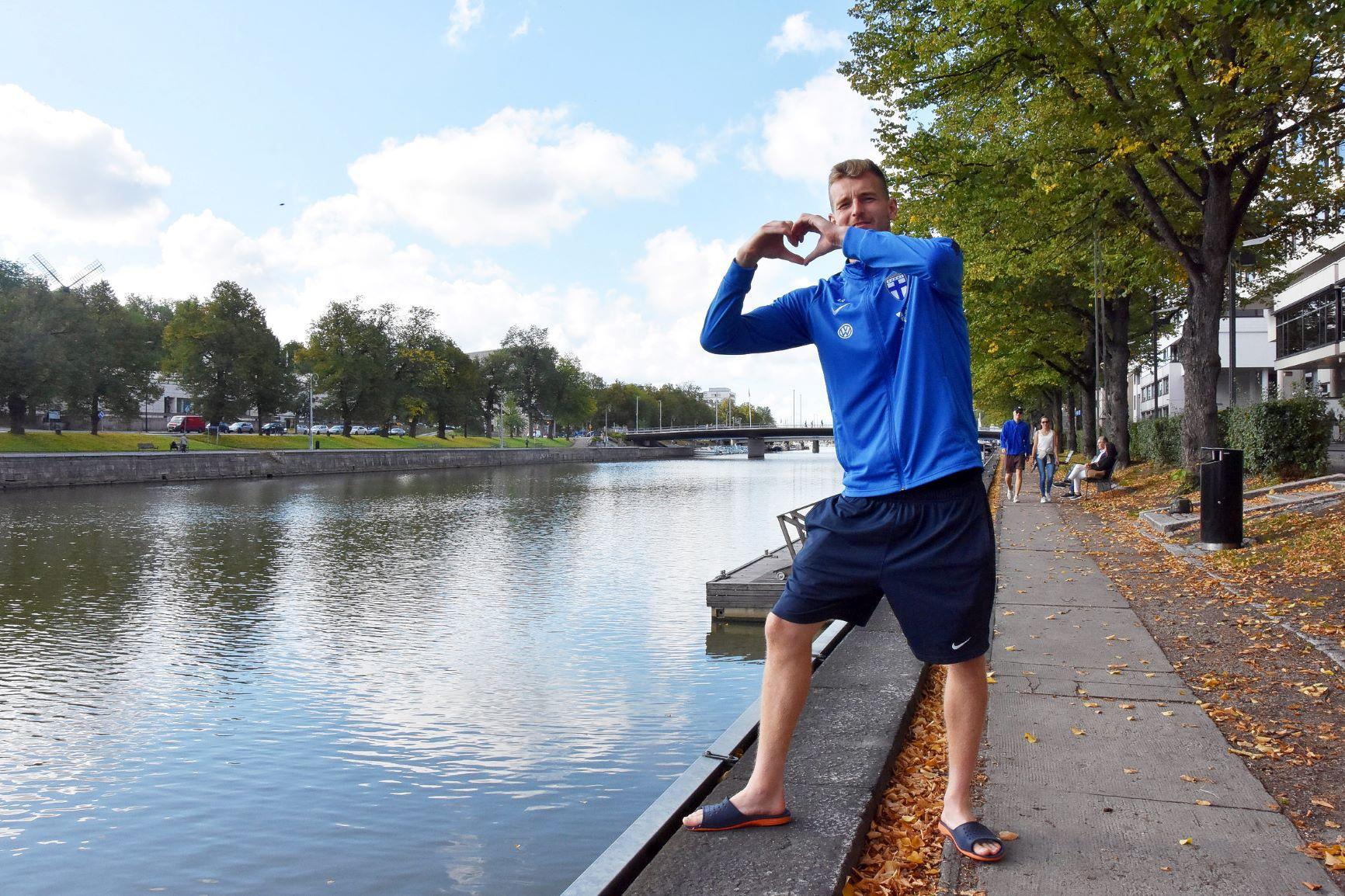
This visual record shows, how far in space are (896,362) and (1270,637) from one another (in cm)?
530

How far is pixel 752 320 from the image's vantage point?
3428mm

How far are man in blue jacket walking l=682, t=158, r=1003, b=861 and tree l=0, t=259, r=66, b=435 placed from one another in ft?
162

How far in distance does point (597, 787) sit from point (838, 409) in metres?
4.25

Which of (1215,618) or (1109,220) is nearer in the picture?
(1215,618)

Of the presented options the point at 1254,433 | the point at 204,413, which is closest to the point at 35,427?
the point at 204,413

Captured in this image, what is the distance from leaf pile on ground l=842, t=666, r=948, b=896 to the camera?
3217 millimetres

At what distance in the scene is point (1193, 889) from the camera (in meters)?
3.01

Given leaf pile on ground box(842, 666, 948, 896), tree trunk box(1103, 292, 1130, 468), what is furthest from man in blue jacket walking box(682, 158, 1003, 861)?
tree trunk box(1103, 292, 1130, 468)

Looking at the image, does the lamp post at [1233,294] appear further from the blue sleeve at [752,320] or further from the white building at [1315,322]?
the white building at [1315,322]

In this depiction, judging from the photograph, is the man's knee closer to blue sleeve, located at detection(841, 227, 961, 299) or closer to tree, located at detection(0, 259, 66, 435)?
blue sleeve, located at detection(841, 227, 961, 299)

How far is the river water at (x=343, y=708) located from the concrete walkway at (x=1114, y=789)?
249 cm

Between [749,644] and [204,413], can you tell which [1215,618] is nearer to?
[749,644]

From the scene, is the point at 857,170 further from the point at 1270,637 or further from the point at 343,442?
the point at 343,442

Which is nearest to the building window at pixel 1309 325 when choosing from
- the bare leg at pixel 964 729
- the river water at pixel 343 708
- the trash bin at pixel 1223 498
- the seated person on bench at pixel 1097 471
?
the seated person on bench at pixel 1097 471
